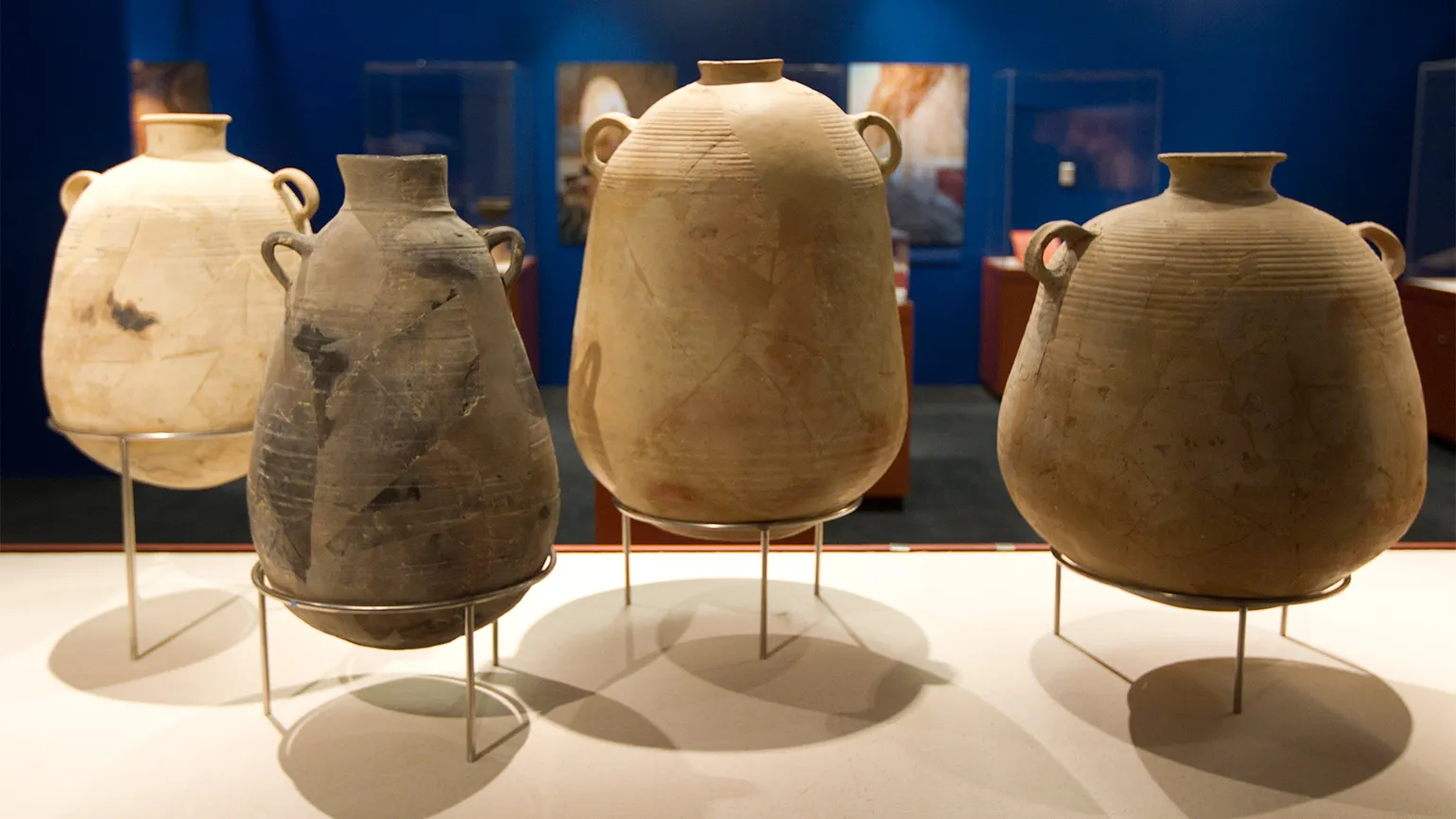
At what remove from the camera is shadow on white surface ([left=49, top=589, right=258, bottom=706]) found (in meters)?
2.11

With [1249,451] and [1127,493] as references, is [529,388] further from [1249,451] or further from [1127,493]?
[1249,451]

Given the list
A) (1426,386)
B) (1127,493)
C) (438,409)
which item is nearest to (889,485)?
(1426,386)

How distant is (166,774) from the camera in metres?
1.82

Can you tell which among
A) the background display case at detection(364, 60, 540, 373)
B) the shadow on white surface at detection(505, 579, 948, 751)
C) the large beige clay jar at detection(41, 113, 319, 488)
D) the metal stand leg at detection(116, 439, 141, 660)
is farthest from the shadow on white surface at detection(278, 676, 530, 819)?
the background display case at detection(364, 60, 540, 373)

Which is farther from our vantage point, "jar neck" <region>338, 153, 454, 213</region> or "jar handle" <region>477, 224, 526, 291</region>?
"jar handle" <region>477, 224, 526, 291</region>

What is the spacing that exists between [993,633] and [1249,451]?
73 cm

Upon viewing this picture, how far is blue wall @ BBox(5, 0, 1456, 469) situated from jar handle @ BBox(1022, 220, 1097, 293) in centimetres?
254

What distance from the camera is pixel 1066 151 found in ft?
14.9

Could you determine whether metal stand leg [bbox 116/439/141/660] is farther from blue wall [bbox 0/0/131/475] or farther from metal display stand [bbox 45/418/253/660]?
blue wall [bbox 0/0/131/475]

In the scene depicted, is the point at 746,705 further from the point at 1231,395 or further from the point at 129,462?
the point at 129,462

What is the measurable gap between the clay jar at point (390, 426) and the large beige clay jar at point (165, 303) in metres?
0.50

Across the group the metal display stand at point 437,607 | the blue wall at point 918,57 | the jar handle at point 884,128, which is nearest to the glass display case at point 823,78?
the blue wall at point 918,57

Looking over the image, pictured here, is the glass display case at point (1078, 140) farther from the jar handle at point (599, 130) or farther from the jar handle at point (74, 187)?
the jar handle at point (74, 187)

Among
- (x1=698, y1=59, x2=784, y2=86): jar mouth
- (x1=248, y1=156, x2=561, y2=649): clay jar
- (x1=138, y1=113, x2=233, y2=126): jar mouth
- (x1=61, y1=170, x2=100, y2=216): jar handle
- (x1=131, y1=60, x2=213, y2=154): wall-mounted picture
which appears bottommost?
(x1=248, y1=156, x2=561, y2=649): clay jar
